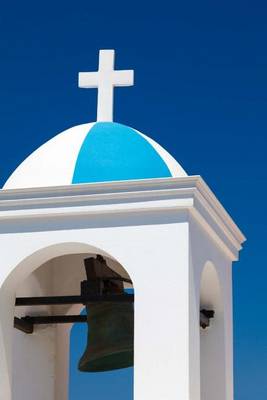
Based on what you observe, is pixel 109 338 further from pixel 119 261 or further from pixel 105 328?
pixel 119 261

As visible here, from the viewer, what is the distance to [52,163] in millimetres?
8883

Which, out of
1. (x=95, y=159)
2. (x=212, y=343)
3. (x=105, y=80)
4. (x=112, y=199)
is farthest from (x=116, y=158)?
(x=212, y=343)

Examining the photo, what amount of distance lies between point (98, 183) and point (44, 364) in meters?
2.02

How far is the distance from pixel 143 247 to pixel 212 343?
1.44 m

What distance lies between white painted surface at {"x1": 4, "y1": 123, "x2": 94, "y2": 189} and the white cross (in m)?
0.28

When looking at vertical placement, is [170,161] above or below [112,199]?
above

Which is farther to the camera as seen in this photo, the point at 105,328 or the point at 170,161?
the point at 170,161

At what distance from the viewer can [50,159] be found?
894 centimetres

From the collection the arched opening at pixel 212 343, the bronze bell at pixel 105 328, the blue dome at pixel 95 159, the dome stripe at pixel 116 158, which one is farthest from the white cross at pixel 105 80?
the arched opening at pixel 212 343

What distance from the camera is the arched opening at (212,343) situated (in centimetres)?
914

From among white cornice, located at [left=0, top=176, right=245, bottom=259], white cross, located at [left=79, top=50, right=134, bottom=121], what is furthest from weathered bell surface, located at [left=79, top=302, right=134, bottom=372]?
white cross, located at [left=79, top=50, right=134, bottom=121]

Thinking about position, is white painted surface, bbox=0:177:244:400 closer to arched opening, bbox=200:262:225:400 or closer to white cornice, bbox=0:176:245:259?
white cornice, bbox=0:176:245:259

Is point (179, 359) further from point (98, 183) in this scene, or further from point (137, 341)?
point (98, 183)

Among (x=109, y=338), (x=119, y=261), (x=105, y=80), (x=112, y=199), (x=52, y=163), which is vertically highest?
(x=105, y=80)
